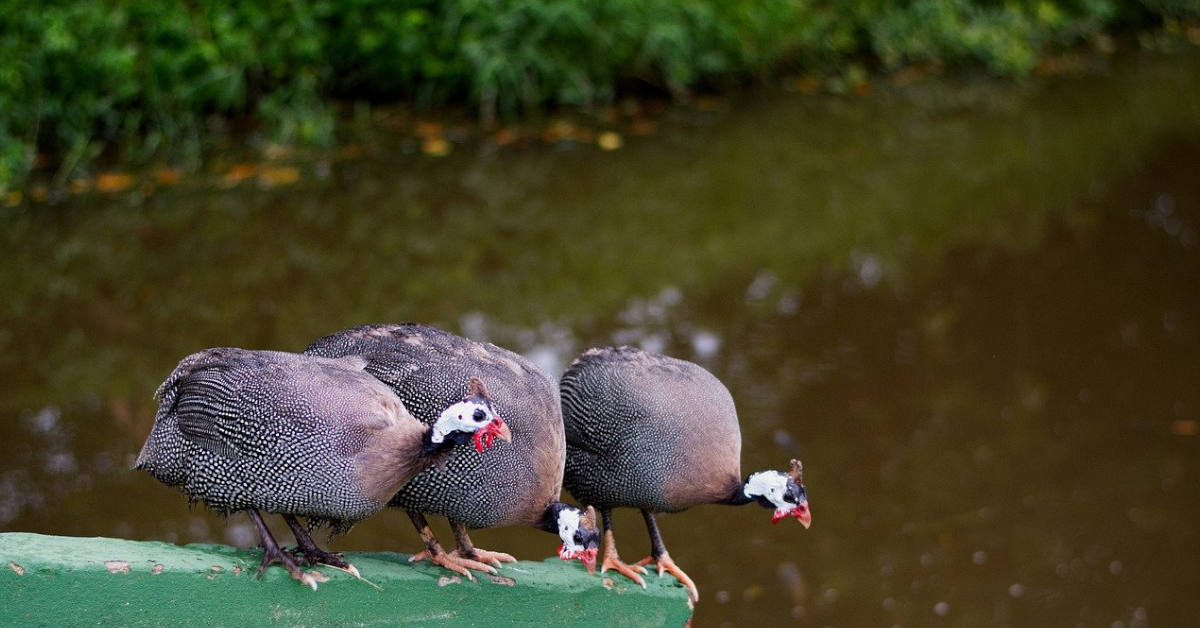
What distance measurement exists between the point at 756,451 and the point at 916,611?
856 millimetres

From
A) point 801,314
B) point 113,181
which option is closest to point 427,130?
point 113,181

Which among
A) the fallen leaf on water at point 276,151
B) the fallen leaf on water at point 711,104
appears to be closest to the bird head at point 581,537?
the fallen leaf on water at point 276,151

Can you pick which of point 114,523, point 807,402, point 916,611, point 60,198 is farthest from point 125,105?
point 916,611

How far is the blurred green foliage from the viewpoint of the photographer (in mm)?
6992

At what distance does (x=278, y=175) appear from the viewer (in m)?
7.06

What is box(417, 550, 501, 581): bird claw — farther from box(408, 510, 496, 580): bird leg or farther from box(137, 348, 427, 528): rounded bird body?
box(137, 348, 427, 528): rounded bird body

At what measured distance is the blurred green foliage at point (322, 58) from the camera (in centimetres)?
699

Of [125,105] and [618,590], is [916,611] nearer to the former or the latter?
[618,590]

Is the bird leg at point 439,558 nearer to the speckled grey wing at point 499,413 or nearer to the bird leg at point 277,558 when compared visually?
the speckled grey wing at point 499,413

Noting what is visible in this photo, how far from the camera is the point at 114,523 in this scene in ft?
14.2

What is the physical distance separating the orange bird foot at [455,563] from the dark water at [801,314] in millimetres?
1346

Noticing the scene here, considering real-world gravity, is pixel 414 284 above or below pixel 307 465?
below

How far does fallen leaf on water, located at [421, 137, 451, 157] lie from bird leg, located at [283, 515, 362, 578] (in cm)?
497

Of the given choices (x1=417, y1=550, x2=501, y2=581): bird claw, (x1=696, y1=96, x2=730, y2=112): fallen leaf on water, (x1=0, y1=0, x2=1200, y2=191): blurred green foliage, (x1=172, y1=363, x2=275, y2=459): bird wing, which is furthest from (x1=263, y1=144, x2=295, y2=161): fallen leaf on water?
(x1=172, y1=363, x2=275, y2=459): bird wing
